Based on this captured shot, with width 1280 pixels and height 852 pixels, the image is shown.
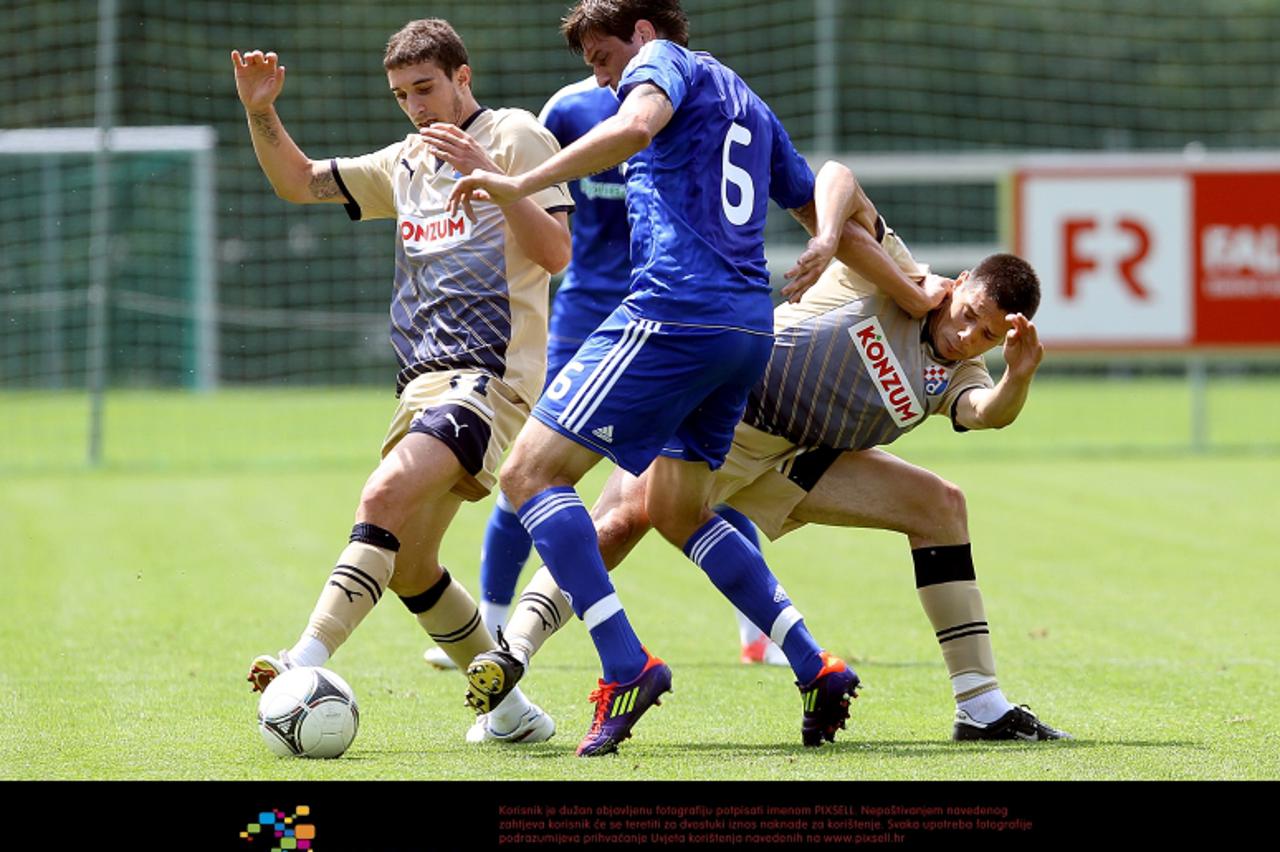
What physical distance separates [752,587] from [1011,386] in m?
0.93

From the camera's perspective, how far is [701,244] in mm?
5098

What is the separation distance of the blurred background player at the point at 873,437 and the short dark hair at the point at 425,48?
125cm

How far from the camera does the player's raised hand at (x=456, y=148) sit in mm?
4922

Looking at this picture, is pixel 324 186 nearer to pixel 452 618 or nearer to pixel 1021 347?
pixel 452 618

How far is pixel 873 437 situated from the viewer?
18.7 ft

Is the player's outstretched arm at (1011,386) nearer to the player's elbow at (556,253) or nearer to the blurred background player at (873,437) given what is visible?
the blurred background player at (873,437)

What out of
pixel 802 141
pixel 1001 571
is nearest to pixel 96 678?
pixel 1001 571

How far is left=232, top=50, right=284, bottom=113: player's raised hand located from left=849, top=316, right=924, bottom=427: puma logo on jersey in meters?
1.90

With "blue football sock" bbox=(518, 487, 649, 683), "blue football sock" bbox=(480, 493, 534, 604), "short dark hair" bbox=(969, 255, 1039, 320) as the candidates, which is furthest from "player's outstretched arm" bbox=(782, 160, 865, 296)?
"blue football sock" bbox=(480, 493, 534, 604)

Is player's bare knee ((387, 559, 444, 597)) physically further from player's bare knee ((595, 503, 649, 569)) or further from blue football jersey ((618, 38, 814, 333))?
blue football jersey ((618, 38, 814, 333))

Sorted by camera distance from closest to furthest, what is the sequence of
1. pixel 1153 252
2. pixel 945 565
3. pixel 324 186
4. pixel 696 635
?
pixel 945 565
pixel 324 186
pixel 696 635
pixel 1153 252

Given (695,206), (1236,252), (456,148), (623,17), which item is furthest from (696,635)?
(1236,252)
